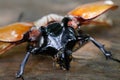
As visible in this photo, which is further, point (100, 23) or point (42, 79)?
point (100, 23)

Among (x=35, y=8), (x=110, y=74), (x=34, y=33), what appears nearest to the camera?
(x=110, y=74)

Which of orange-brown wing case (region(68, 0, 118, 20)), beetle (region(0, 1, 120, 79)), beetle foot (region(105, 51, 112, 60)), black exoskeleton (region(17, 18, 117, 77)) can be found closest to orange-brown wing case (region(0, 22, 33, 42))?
beetle (region(0, 1, 120, 79))

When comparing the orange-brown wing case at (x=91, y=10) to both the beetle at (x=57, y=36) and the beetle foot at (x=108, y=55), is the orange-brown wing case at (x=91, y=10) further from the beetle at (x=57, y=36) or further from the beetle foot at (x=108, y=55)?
the beetle foot at (x=108, y=55)

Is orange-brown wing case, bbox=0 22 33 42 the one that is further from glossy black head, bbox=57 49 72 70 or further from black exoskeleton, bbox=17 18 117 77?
glossy black head, bbox=57 49 72 70

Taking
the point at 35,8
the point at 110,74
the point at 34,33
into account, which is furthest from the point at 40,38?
the point at 35,8

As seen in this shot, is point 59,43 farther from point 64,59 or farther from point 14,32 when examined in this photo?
point 14,32

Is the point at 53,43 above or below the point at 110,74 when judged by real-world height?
above

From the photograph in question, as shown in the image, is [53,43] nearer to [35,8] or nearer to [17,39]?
[17,39]
